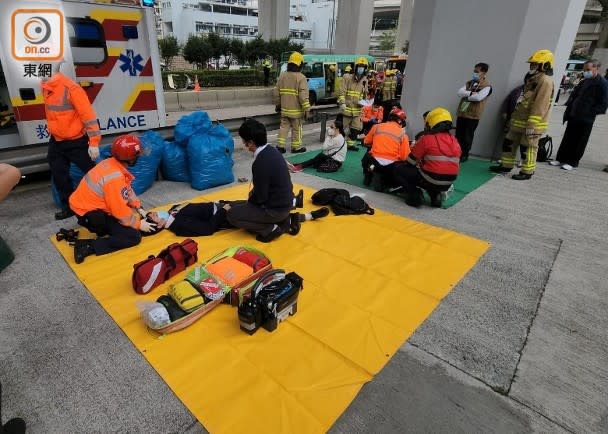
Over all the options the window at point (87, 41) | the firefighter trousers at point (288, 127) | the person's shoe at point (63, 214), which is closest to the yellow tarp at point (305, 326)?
the person's shoe at point (63, 214)

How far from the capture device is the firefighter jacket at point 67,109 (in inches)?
155

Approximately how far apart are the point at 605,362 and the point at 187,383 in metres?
2.89

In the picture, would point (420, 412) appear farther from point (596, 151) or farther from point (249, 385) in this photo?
Result: point (596, 151)

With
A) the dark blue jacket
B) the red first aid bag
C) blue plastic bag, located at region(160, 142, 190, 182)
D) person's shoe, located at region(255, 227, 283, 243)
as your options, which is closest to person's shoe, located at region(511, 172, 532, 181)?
the dark blue jacket

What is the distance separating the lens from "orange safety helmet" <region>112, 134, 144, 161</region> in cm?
337

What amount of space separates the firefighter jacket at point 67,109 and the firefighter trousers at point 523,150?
6701 millimetres

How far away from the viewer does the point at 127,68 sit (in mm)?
5309

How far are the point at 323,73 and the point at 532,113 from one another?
433 inches

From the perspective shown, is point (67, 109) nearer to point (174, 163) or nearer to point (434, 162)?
point (174, 163)

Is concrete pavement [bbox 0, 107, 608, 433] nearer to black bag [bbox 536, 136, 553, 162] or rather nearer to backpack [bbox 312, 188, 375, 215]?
backpack [bbox 312, 188, 375, 215]

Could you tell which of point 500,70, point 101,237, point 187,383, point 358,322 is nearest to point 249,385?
point 187,383

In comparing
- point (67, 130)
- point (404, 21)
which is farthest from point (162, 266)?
point (404, 21)

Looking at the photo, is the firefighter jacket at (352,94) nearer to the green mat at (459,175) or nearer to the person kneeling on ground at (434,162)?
the green mat at (459,175)

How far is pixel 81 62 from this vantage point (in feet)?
16.0
